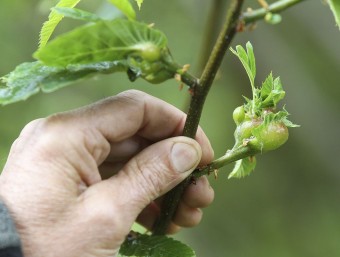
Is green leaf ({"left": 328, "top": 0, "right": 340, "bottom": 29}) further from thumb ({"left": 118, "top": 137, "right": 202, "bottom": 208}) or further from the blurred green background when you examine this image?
the blurred green background

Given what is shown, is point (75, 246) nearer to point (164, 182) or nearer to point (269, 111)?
point (164, 182)

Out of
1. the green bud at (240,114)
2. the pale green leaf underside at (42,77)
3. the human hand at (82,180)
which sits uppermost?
the pale green leaf underside at (42,77)

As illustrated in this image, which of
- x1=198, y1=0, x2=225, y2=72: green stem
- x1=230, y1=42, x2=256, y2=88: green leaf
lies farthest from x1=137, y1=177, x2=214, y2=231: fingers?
x1=198, y1=0, x2=225, y2=72: green stem

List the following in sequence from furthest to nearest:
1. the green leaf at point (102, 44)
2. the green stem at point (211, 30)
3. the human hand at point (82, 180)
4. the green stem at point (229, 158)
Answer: the green stem at point (211, 30)
the green stem at point (229, 158)
the human hand at point (82, 180)
the green leaf at point (102, 44)

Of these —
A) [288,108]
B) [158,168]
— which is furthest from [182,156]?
[288,108]

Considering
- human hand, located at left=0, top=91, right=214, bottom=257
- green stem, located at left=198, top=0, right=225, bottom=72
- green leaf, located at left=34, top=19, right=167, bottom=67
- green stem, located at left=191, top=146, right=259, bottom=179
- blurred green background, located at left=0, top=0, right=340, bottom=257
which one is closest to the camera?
green leaf, located at left=34, top=19, right=167, bottom=67

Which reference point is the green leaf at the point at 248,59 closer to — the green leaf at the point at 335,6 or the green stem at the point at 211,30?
the green leaf at the point at 335,6

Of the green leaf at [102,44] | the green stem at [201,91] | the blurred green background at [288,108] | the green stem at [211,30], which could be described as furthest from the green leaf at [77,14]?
the blurred green background at [288,108]
